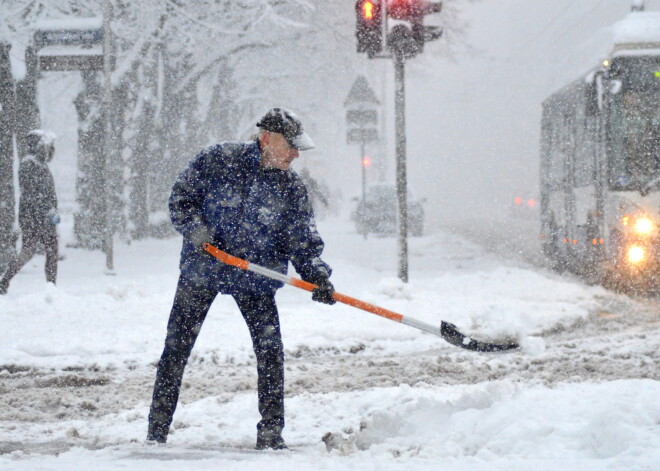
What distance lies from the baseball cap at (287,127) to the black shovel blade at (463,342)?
3.97 feet

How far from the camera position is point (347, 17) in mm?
24125

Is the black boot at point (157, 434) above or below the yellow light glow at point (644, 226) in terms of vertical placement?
below

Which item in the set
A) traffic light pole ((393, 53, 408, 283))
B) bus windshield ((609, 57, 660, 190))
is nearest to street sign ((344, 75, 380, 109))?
traffic light pole ((393, 53, 408, 283))

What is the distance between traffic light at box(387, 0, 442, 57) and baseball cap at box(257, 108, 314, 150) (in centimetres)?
638

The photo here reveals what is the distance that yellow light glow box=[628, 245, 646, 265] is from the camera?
420 inches

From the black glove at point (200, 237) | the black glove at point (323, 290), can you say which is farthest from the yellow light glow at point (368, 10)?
the black glove at point (200, 237)

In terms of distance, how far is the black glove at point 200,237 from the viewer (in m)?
4.24

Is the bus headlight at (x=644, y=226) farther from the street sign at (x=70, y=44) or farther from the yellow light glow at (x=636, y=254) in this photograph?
the street sign at (x=70, y=44)

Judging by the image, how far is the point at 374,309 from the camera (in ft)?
15.4

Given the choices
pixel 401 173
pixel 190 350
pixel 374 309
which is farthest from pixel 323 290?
pixel 401 173

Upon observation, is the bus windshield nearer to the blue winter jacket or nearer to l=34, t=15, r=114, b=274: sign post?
l=34, t=15, r=114, b=274: sign post

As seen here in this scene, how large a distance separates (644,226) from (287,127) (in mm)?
7428

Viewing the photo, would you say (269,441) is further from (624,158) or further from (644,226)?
(624,158)

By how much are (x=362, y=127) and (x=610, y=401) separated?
1669 centimetres
